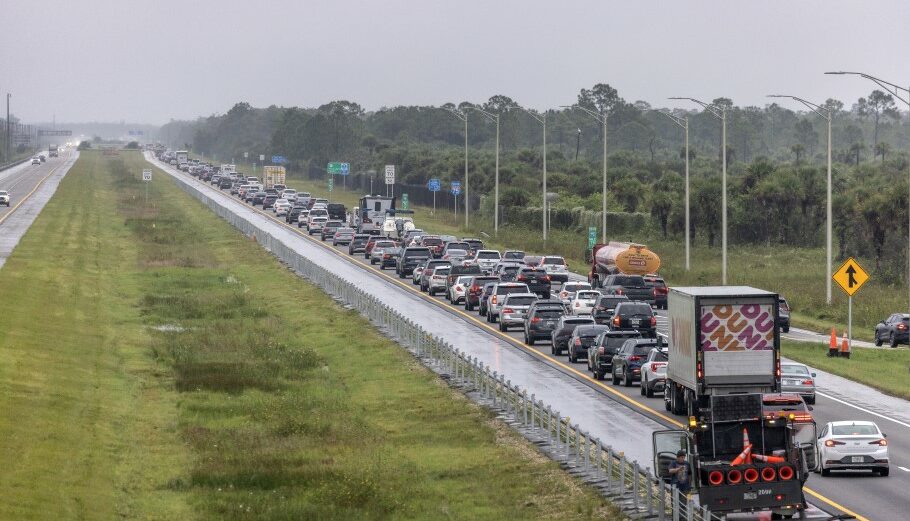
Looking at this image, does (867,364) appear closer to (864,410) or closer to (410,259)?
(864,410)

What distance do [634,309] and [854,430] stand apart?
2502 centimetres

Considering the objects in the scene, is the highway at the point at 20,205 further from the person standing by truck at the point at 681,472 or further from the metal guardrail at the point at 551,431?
the person standing by truck at the point at 681,472

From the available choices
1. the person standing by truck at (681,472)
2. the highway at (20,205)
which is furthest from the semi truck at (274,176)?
A: the person standing by truck at (681,472)

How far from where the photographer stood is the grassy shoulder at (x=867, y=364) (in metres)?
48.5

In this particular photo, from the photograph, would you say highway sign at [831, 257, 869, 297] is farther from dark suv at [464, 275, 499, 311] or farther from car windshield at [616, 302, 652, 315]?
dark suv at [464, 275, 499, 311]

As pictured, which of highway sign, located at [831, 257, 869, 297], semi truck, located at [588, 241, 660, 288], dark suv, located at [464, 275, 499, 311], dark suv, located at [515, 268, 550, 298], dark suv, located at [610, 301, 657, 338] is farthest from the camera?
semi truck, located at [588, 241, 660, 288]

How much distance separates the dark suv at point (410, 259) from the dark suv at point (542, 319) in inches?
1199

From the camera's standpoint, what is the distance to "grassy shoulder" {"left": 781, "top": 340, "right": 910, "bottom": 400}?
159 feet

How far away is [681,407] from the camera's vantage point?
37844 millimetres

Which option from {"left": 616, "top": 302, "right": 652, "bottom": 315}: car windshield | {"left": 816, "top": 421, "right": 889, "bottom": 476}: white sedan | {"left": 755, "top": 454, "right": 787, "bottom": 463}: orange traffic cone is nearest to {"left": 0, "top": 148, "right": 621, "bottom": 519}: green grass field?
{"left": 755, "top": 454, "right": 787, "bottom": 463}: orange traffic cone

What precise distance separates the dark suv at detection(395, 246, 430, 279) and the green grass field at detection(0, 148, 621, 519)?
28.9 ft

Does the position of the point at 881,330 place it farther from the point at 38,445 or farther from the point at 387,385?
the point at 38,445

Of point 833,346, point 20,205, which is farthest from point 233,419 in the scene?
point 20,205

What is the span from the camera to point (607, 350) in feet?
155
